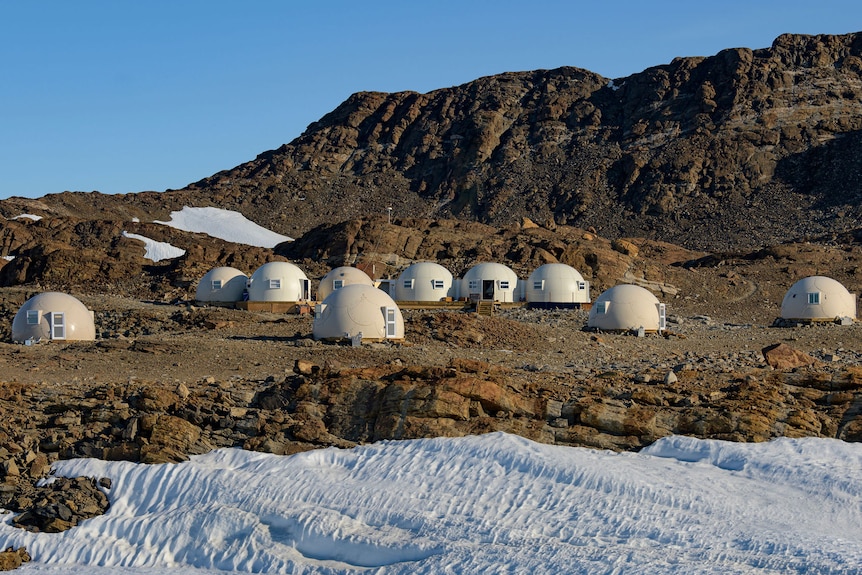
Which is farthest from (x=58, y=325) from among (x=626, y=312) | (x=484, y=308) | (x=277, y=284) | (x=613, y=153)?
(x=613, y=153)

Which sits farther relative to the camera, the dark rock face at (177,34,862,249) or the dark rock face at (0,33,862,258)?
the dark rock face at (177,34,862,249)

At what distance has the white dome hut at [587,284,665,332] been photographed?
39.6m

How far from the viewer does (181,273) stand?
194 ft

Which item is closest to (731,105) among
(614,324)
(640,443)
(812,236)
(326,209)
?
(812,236)

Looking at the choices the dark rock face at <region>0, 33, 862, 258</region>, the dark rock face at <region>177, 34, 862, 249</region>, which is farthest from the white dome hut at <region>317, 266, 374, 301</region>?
the dark rock face at <region>177, 34, 862, 249</region>

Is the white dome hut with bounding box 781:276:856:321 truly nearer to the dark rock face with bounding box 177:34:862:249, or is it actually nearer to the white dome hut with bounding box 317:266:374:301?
the white dome hut with bounding box 317:266:374:301

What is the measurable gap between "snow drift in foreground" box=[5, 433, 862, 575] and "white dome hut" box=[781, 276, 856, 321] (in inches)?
1130

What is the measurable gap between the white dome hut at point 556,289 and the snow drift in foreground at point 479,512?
32542mm

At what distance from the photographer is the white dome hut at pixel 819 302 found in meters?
43.4

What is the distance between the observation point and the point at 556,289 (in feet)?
162

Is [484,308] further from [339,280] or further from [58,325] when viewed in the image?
[58,325]

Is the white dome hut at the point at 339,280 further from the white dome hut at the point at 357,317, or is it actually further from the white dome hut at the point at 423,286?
the white dome hut at the point at 357,317

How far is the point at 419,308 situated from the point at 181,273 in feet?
55.5

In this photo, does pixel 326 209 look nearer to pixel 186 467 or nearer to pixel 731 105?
pixel 731 105
